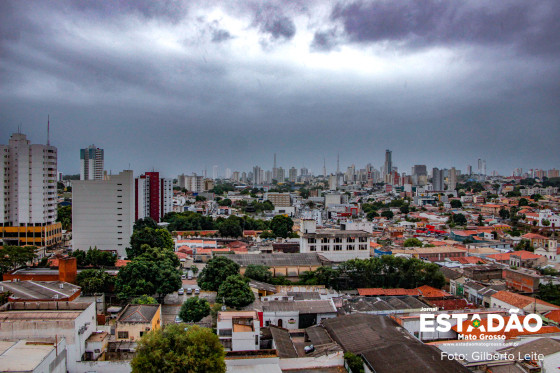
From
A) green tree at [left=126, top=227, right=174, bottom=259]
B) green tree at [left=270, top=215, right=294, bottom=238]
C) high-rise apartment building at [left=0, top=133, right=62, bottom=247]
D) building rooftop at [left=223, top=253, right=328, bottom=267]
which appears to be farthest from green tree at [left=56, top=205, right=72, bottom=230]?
building rooftop at [left=223, top=253, right=328, bottom=267]

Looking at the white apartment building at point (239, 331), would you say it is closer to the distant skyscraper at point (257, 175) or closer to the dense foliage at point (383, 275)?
the dense foliage at point (383, 275)

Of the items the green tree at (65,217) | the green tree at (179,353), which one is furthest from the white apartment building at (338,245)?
the green tree at (65,217)

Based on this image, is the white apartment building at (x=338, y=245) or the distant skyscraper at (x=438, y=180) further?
the distant skyscraper at (x=438, y=180)

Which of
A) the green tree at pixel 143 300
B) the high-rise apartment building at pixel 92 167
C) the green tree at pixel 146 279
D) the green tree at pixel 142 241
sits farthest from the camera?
the high-rise apartment building at pixel 92 167

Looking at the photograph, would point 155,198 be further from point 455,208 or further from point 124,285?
point 455,208

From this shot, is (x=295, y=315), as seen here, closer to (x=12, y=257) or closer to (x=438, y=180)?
(x=12, y=257)

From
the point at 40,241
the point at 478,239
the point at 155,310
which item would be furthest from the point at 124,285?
the point at 478,239

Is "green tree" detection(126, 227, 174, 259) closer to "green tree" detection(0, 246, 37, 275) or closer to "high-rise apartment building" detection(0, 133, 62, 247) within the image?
"green tree" detection(0, 246, 37, 275)
